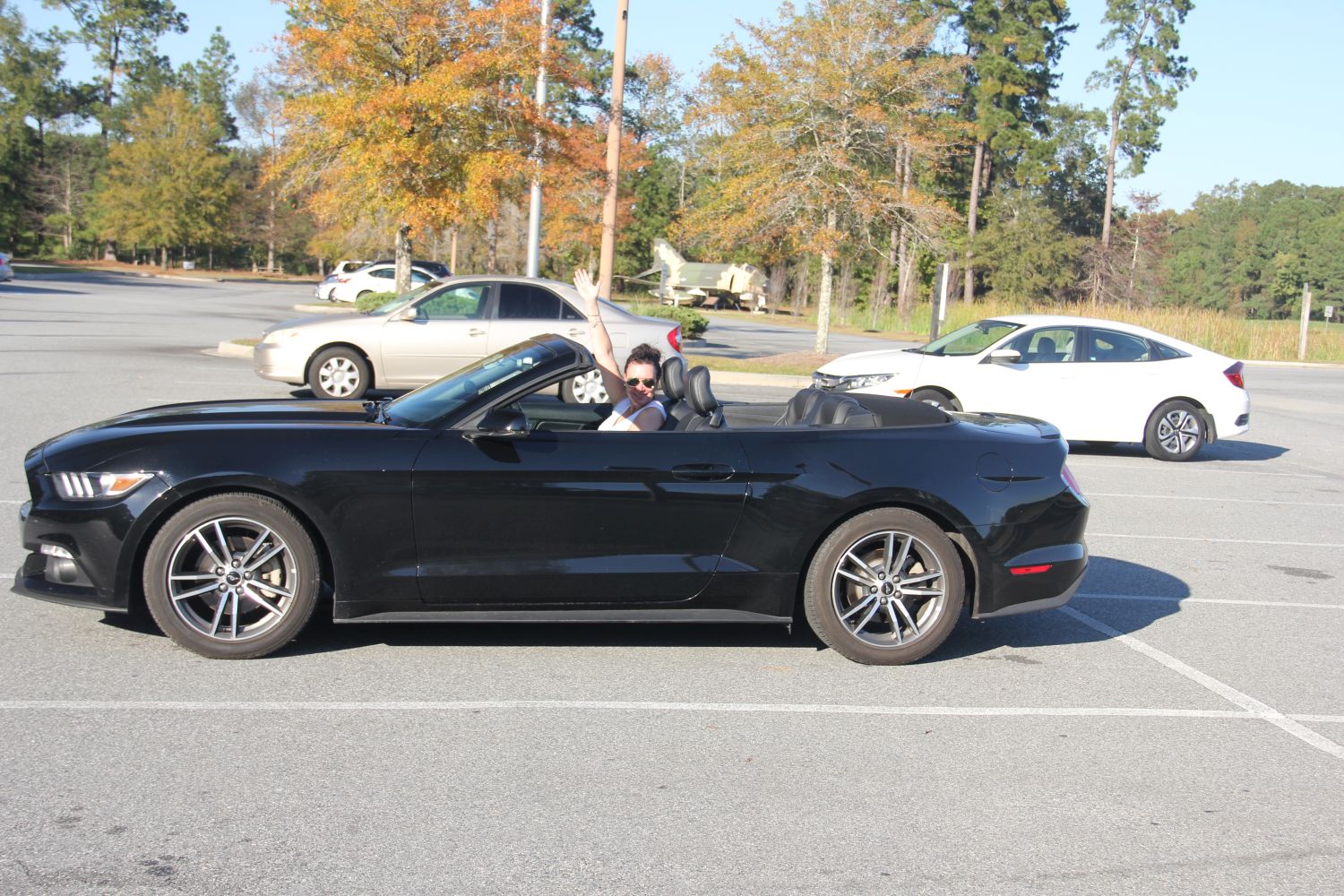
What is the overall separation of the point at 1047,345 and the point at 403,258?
47.4 feet

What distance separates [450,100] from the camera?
67.1 feet

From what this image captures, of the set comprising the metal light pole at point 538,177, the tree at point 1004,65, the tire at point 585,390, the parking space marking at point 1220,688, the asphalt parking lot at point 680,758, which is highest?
the tree at point 1004,65

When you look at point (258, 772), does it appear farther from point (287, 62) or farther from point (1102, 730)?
point (287, 62)

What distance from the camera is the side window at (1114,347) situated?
13.9 m

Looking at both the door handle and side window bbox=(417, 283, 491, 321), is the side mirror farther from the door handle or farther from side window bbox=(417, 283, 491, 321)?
side window bbox=(417, 283, 491, 321)

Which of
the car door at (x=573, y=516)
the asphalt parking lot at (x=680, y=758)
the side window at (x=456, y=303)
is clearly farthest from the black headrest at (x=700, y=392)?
the side window at (x=456, y=303)

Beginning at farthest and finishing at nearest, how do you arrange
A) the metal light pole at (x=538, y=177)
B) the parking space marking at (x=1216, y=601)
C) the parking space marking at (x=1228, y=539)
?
the metal light pole at (x=538, y=177), the parking space marking at (x=1228, y=539), the parking space marking at (x=1216, y=601)

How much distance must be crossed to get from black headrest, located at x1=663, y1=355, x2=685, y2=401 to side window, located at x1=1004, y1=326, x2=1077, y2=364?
8.49 m

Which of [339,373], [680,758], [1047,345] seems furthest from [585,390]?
[680,758]

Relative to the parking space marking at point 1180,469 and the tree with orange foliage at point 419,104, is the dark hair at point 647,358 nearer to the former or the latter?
the parking space marking at point 1180,469

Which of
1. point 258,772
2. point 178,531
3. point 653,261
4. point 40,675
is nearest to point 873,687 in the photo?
point 258,772

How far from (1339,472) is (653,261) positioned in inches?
2647

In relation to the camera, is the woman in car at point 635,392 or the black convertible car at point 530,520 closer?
the black convertible car at point 530,520

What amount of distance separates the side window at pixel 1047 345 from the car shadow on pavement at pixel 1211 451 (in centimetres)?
122
